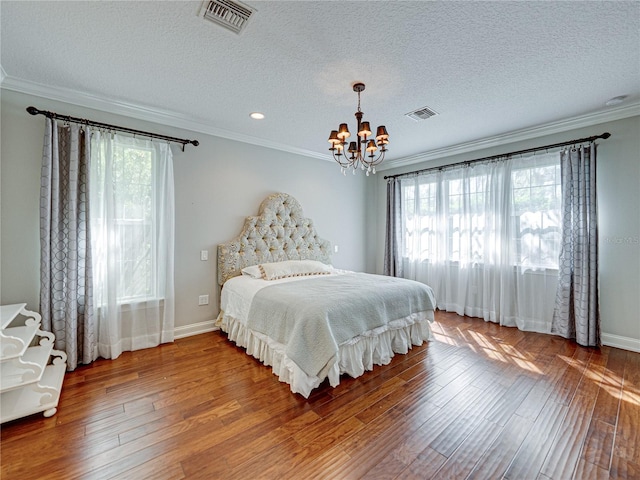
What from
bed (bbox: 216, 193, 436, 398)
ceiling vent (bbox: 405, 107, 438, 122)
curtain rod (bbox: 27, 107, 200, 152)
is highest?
ceiling vent (bbox: 405, 107, 438, 122)

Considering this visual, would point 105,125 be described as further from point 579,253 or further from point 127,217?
point 579,253

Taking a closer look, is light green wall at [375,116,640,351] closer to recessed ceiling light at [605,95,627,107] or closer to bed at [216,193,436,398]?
recessed ceiling light at [605,95,627,107]

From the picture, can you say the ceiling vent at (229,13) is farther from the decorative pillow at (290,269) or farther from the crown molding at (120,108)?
the decorative pillow at (290,269)

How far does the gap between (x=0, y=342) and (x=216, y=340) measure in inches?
71.1

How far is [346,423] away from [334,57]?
8.68ft

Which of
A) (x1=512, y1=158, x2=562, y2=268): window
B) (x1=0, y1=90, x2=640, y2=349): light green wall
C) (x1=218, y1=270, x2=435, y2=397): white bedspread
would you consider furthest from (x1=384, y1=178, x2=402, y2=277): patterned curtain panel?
(x1=218, y1=270, x2=435, y2=397): white bedspread

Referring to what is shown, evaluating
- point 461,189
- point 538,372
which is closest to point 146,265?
point 538,372

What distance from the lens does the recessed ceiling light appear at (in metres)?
2.75

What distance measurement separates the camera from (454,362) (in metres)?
2.73

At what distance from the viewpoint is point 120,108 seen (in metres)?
2.91

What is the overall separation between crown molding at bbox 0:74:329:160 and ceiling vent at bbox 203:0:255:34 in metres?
1.74

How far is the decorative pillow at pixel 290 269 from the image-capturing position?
3466 millimetres

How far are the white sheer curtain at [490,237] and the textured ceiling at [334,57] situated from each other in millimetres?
888

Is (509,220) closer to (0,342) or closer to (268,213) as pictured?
(268,213)
